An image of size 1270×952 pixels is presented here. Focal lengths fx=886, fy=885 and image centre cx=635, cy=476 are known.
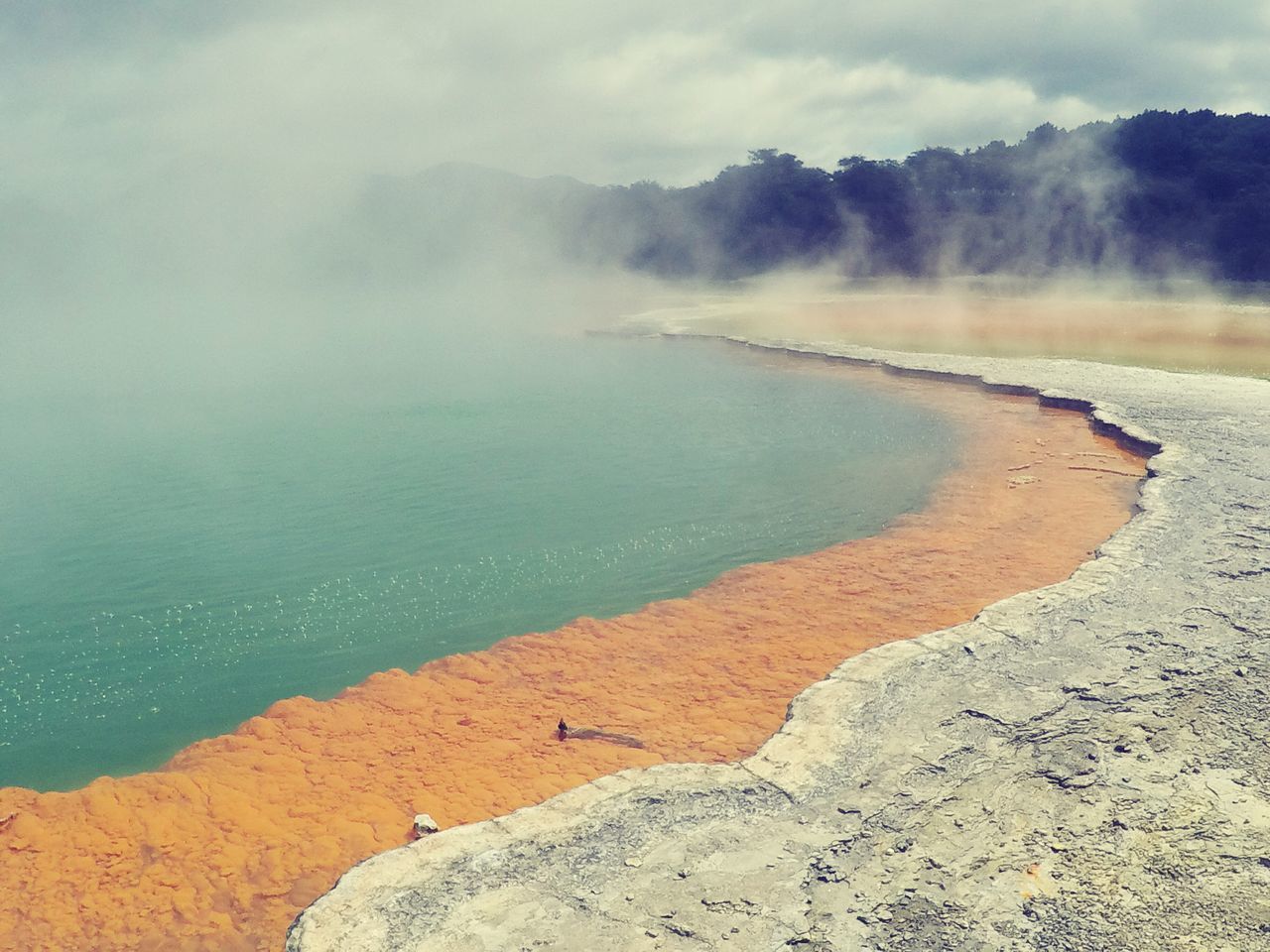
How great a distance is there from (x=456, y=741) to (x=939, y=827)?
10.6 feet

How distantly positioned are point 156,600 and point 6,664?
135cm

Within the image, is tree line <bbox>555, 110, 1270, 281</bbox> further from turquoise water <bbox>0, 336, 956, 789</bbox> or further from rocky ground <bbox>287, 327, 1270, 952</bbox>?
rocky ground <bbox>287, 327, 1270, 952</bbox>

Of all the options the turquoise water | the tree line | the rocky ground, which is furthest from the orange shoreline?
the tree line

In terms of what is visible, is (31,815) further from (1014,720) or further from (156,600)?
(1014,720)

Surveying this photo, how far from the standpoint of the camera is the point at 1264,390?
1446 centimetres

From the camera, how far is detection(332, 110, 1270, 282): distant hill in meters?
39.0

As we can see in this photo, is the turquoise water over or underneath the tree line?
underneath

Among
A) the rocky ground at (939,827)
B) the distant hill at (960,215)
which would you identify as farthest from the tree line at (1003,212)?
the rocky ground at (939,827)

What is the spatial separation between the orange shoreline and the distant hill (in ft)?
116

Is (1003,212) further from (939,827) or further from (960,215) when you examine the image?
(939,827)

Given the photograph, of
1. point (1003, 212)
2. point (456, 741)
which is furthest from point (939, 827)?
point (1003, 212)

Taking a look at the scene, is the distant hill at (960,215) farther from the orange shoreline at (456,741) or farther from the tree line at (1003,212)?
the orange shoreline at (456,741)

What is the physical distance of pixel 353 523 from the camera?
34.3 feet

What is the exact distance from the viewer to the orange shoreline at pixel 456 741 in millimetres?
4750
